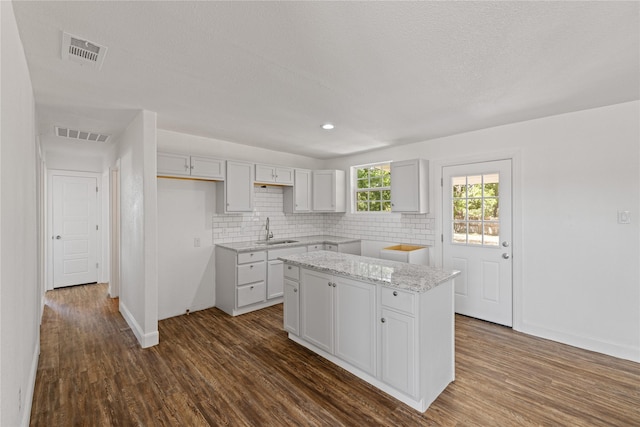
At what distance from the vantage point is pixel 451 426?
196cm

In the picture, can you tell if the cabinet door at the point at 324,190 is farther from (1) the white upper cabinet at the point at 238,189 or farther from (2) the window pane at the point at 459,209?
(2) the window pane at the point at 459,209

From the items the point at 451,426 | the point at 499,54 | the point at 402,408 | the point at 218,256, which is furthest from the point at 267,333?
the point at 499,54

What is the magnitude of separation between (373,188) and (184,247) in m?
3.14

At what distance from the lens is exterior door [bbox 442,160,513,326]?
3.63m

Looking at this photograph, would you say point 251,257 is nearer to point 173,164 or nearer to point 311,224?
point 173,164

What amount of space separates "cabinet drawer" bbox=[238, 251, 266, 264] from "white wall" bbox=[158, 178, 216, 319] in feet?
2.06

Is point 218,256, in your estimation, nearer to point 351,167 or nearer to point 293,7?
point 351,167

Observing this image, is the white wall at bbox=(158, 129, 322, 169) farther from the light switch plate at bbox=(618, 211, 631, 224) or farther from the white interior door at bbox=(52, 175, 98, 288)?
the light switch plate at bbox=(618, 211, 631, 224)

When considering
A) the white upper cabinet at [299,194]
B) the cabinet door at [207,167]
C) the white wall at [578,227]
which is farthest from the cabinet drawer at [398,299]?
the white upper cabinet at [299,194]

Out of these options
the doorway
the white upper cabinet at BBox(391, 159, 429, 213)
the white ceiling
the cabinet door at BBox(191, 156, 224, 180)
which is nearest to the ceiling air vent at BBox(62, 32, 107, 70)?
the white ceiling

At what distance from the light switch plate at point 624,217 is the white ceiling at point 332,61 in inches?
42.1

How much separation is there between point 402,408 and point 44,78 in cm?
364

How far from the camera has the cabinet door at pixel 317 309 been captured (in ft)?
8.91

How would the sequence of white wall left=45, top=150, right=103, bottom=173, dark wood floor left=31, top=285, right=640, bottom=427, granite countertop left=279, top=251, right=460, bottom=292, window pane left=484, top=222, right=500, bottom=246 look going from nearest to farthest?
dark wood floor left=31, top=285, right=640, bottom=427 < granite countertop left=279, top=251, right=460, bottom=292 < window pane left=484, top=222, right=500, bottom=246 < white wall left=45, top=150, right=103, bottom=173
